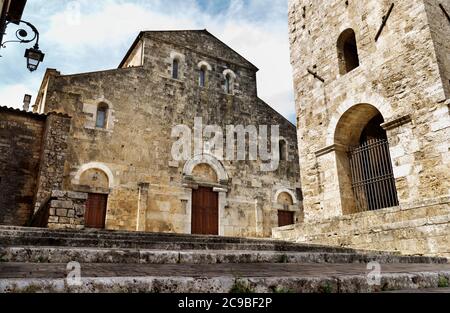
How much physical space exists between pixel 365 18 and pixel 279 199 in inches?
373

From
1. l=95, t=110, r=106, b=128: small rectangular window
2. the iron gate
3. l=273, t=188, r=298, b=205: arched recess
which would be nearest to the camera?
the iron gate

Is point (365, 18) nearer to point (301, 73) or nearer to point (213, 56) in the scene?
point (301, 73)

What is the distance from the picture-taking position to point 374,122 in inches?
362

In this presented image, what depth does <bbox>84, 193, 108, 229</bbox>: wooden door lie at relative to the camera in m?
12.3

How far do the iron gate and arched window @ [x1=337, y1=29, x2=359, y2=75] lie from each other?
2114mm

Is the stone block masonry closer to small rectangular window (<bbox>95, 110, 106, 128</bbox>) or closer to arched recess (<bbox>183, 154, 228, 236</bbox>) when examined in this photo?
small rectangular window (<bbox>95, 110, 106, 128</bbox>)

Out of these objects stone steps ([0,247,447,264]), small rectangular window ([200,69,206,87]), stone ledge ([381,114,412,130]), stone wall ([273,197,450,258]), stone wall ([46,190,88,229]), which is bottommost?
stone steps ([0,247,447,264])

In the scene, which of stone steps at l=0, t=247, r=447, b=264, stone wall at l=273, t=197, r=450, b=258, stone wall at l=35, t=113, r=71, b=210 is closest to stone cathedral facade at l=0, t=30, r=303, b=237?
stone wall at l=35, t=113, r=71, b=210

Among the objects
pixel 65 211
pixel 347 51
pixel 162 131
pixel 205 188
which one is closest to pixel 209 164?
pixel 205 188

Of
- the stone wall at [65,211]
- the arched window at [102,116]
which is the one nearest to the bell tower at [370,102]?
the stone wall at [65,211]

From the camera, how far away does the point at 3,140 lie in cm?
1114

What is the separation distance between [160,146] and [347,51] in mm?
8045

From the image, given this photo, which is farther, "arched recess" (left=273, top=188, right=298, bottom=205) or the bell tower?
"arched recess" (left=273, top=188, right=298, bottom=205)
